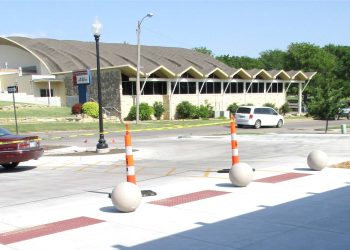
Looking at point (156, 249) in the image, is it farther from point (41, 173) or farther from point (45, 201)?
point (41, 173)

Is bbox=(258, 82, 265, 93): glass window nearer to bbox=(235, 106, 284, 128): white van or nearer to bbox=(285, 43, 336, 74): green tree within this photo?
bbox=(285, 43, 336, 74): green tree

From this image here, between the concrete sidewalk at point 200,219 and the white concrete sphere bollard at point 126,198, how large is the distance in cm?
12

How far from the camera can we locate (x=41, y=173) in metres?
14.1

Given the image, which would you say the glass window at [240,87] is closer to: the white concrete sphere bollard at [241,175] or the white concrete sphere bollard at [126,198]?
the white concrete sphere bollard at [241,175]

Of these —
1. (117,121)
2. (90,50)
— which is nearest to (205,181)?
(117,121)

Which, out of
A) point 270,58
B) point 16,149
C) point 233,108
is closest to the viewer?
point 16,149

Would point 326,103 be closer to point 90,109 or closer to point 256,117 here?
point 256,117

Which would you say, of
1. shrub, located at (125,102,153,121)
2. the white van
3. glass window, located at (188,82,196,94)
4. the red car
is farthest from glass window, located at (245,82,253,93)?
the red car

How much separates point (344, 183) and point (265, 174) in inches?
85.7

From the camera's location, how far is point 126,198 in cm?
785

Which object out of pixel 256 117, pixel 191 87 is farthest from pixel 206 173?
pixel 191 87

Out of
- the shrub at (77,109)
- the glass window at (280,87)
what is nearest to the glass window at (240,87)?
the glass window at (280,87)

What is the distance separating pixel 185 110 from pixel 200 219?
43.3m

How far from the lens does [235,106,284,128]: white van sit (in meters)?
36.9
